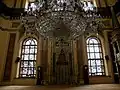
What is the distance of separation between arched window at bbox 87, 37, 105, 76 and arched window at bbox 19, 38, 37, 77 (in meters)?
3.10

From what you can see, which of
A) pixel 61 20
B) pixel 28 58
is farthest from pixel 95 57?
pixel 61 20

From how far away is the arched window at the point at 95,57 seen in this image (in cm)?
927

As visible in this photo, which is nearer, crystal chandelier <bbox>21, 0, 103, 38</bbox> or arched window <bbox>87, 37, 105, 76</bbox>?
crystal chandelier <bbox>21, 0, 103, 38</bbox>

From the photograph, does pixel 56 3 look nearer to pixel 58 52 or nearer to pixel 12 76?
pixel 58 52

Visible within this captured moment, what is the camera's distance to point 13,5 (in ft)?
36.5

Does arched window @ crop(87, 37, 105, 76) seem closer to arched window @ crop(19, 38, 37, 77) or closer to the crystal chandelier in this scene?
arched window @ crop(19, 38, 37, 77)

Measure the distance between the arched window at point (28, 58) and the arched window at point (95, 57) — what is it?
10.2 feet

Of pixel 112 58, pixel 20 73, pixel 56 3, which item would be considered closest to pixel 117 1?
pixel 112 58

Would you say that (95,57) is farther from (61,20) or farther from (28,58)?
(61,20)

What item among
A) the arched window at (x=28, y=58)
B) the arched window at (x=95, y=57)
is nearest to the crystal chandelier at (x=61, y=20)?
the arched window at (x=28, y=58)

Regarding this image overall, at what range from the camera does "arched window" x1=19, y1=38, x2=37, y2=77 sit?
9.17 metres

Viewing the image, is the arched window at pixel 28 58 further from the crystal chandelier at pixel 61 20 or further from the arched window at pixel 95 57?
the crystal chandelier at pixel 61 20

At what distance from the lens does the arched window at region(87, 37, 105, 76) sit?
30.4ft

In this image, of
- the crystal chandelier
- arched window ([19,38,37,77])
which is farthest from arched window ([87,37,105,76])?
the crystal chandelier
